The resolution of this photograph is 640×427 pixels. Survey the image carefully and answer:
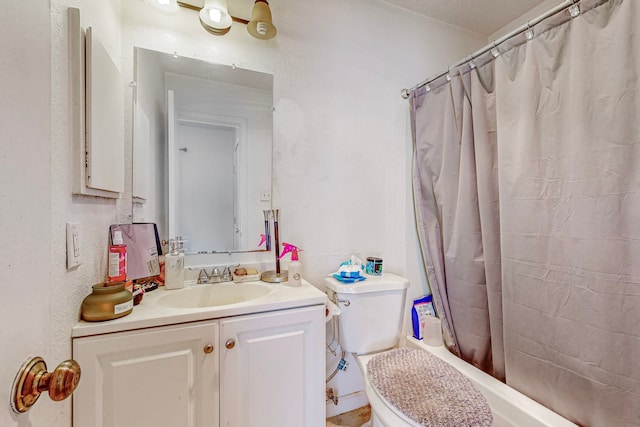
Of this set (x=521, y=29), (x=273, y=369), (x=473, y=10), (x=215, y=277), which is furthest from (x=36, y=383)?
(x=473, y=10)

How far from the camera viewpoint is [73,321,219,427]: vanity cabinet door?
0.75 metres

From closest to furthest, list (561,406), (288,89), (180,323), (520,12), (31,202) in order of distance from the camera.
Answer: (31,202) < (180,323) < (561,406) < (288,89) < (520,12)

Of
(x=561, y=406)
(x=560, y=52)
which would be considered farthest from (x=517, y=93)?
(x=561, y=406)

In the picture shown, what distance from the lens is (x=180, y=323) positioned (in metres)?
0.84

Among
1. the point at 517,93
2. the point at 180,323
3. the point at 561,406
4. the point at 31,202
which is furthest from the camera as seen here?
the point at 517,93

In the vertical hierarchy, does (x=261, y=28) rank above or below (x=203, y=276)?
above

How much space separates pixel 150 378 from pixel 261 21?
1.47 meters

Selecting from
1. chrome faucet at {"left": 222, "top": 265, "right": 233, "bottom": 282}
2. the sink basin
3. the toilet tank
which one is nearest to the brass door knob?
the sink basin

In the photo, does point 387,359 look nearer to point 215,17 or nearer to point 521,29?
point 521,29

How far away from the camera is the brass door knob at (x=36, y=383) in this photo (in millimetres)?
361

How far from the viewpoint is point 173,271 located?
1.12 metres

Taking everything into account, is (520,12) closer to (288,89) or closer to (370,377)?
(288,89)

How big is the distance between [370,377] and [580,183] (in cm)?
103

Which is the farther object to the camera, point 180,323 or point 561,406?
point 561,406
